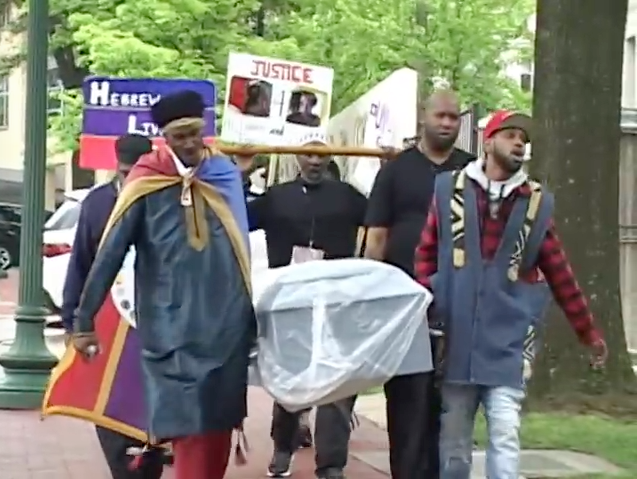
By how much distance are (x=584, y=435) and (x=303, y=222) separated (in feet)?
8.10

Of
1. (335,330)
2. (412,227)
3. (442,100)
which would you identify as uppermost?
(442,100)

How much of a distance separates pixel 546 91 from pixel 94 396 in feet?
16.3

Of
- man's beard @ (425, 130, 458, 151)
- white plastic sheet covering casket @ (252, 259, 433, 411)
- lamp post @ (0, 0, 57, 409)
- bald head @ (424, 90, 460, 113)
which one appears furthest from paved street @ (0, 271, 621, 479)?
bald head @ (424, 90, 460, 113)

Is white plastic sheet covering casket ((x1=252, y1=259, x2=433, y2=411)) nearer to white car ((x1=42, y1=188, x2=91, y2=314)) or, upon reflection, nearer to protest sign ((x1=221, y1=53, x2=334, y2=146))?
protest sign ((x1=221, y1=53, x2=334, y2=146))

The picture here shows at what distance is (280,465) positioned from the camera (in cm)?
849

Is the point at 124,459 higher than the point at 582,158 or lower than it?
lower

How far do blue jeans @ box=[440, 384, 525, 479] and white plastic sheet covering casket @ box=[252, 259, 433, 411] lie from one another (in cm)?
22

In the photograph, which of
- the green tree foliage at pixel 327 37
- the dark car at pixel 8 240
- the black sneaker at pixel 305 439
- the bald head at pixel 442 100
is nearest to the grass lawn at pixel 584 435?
the black sneaker at pixel 305 439

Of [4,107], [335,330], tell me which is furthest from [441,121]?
[4,107]

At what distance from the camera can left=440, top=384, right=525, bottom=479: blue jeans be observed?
20.3ft

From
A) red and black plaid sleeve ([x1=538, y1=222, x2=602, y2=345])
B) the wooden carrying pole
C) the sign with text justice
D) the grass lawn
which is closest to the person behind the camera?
red and black plaid sleeve ([x1=538, y1=222, x2=602, y2=345])

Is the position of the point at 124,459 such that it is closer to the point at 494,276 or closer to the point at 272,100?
the point at 494,276

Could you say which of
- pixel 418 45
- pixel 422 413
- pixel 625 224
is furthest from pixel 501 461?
pixel 418 45

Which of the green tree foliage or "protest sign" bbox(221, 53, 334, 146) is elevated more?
the green tree foliage
